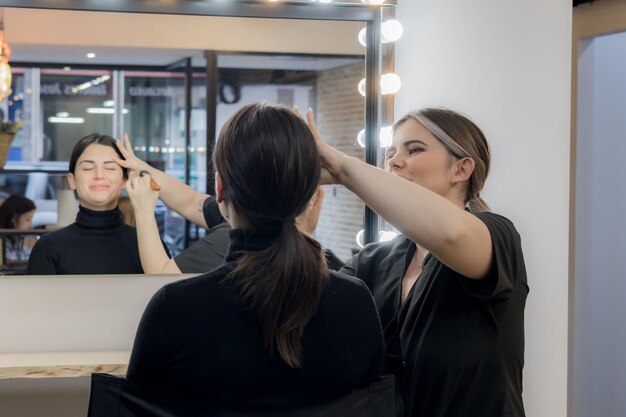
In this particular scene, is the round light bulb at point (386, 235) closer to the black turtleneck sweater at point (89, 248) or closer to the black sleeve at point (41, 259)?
the black turtleneck sweater at point (89, 248)

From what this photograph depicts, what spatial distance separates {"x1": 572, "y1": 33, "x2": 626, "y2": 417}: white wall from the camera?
2701 millimetres

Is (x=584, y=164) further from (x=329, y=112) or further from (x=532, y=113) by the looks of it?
(x=329, y=112)

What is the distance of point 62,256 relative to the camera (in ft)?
6.64

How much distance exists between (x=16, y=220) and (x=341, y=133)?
0.82 metres

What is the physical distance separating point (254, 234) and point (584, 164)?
1850 mm

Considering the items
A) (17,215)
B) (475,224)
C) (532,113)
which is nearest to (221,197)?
(475,224)

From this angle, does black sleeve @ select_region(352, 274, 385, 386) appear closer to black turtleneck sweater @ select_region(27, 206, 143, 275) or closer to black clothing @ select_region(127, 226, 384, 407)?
black clothing @ select_region(127, 226, 384, 407)

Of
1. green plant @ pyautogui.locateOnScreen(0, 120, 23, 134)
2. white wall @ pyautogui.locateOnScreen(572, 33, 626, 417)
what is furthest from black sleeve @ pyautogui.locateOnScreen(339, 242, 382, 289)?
white wall @ pyautogui.locateOnScreen(572, 33, 626, 417)

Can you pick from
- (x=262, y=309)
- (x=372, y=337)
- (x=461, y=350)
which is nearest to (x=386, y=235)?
(x=461, y=350)

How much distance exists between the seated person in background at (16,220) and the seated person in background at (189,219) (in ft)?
0.80

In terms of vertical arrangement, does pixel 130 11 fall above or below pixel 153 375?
above

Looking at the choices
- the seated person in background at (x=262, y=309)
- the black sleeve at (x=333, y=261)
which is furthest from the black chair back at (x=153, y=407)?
the black sleeve at (x=333, y=261)

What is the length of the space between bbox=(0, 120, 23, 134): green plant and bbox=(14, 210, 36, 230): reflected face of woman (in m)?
0.19

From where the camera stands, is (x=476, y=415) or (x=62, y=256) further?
(x=62, y=256)
